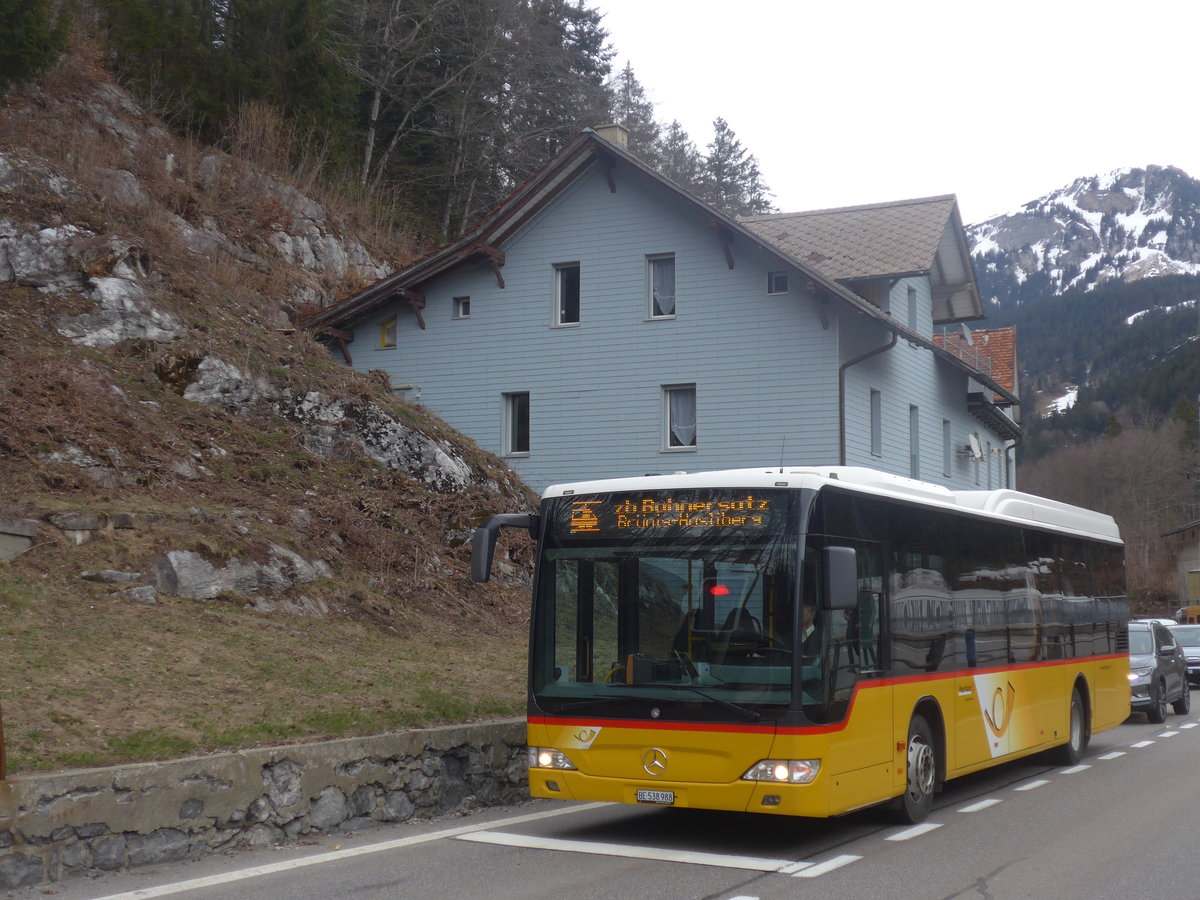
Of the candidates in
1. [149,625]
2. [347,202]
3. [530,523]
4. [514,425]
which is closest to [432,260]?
[514,425]

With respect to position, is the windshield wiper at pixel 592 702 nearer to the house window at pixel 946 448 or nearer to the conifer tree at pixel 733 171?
the house window at pixel 946 448

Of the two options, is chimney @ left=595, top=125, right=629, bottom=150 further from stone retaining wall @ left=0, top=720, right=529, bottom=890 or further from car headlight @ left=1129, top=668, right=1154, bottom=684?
stone retaining wall @ left=0, top=720, right=529, bottom=890

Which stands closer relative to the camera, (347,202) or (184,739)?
(184,739)

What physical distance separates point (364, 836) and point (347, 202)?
91.9ft

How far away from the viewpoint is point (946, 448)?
109 ft

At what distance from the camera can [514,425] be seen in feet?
97.2

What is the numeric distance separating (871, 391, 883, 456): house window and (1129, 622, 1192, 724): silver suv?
752 cm

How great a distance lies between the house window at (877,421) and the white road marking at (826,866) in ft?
66.2

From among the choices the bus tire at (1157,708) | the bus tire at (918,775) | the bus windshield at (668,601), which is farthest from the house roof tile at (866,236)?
the bus windshield at (668,601)

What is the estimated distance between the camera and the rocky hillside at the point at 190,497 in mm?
10727

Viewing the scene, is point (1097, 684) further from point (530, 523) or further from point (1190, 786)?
point (530, 523)

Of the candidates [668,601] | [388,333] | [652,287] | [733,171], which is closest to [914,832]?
[668,601]

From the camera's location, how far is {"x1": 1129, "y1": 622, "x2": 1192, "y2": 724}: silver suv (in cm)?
2069

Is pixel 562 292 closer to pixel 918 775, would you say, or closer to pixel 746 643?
pixel 918 775
